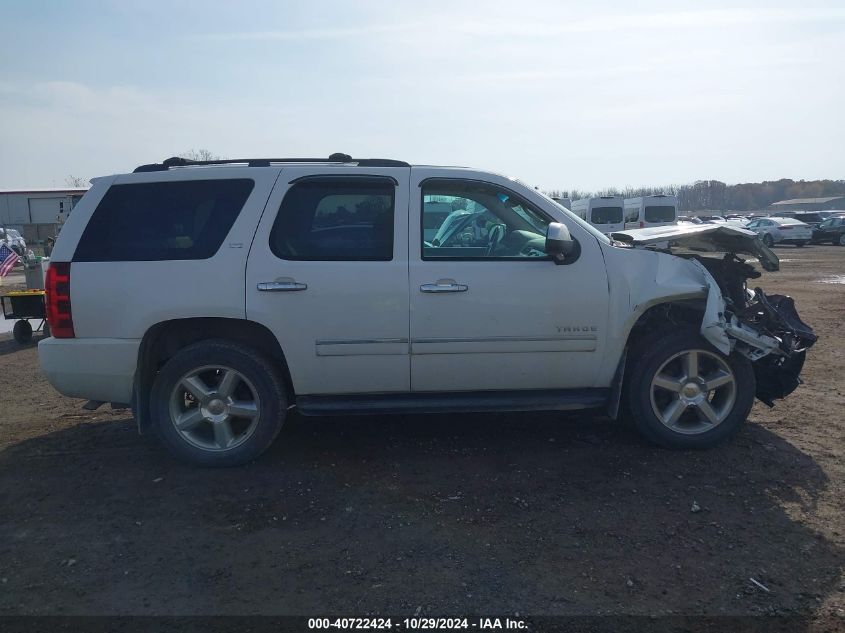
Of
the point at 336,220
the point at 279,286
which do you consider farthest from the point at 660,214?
the point at 279,286

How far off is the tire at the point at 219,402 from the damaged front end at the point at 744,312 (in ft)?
9.65

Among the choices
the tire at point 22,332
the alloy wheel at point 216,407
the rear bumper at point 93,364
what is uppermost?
the rear bumper at point 93,364

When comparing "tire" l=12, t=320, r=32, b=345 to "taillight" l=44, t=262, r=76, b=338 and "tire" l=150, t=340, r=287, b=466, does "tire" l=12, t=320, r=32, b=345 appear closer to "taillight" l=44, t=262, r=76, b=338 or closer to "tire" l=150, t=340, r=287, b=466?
"taillight" l=44, t=262, r=76, b=338

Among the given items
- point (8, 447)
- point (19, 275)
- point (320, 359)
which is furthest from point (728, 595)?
point (19, 275)

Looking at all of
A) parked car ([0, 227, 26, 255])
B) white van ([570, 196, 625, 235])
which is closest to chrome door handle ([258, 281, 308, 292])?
parked car ([0, 227, 26, 255])

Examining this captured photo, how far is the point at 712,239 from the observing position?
5453mm

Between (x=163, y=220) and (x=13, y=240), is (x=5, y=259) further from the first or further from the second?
(x=163, y=220)

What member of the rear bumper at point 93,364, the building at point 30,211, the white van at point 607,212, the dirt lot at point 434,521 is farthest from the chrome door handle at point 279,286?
the building at point 30,211

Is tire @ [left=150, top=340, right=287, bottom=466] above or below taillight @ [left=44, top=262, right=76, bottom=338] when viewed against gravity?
below

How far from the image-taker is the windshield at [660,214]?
93.0 feet

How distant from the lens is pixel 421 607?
10.5 feet

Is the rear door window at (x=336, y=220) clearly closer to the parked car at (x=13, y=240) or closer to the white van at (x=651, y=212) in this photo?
the parked car at (x=13, y=240)

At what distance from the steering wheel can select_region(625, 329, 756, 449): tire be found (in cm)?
131

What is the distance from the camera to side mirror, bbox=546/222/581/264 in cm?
456
